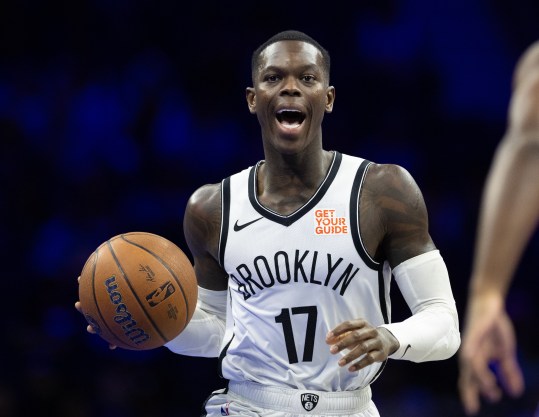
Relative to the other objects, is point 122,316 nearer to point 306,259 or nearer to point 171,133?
point 306,259

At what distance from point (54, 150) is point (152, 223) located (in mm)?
975

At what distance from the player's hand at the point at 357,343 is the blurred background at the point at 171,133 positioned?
335cm

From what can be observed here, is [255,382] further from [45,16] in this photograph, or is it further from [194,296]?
[45,16]

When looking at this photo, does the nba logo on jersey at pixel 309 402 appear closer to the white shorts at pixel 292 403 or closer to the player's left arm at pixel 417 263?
the white shorts at pixel 292 403

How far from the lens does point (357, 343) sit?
9.44ft

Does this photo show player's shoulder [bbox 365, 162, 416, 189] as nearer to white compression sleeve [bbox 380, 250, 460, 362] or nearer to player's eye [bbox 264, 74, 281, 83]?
white compression sleeve [bbox 380, 250, 460, 362]

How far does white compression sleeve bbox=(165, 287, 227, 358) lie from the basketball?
1.25 ft

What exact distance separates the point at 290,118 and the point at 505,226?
258 centimetres

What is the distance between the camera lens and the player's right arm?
3842 mm

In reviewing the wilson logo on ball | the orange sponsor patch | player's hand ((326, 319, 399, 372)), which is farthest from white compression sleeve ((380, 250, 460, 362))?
the wilson logo on ball

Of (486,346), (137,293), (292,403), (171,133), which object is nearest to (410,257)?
(292,403)

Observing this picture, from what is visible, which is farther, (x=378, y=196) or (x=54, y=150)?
(x=54, y=150)

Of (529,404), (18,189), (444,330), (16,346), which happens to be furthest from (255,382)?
(18,189)

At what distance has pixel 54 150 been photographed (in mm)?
7039
